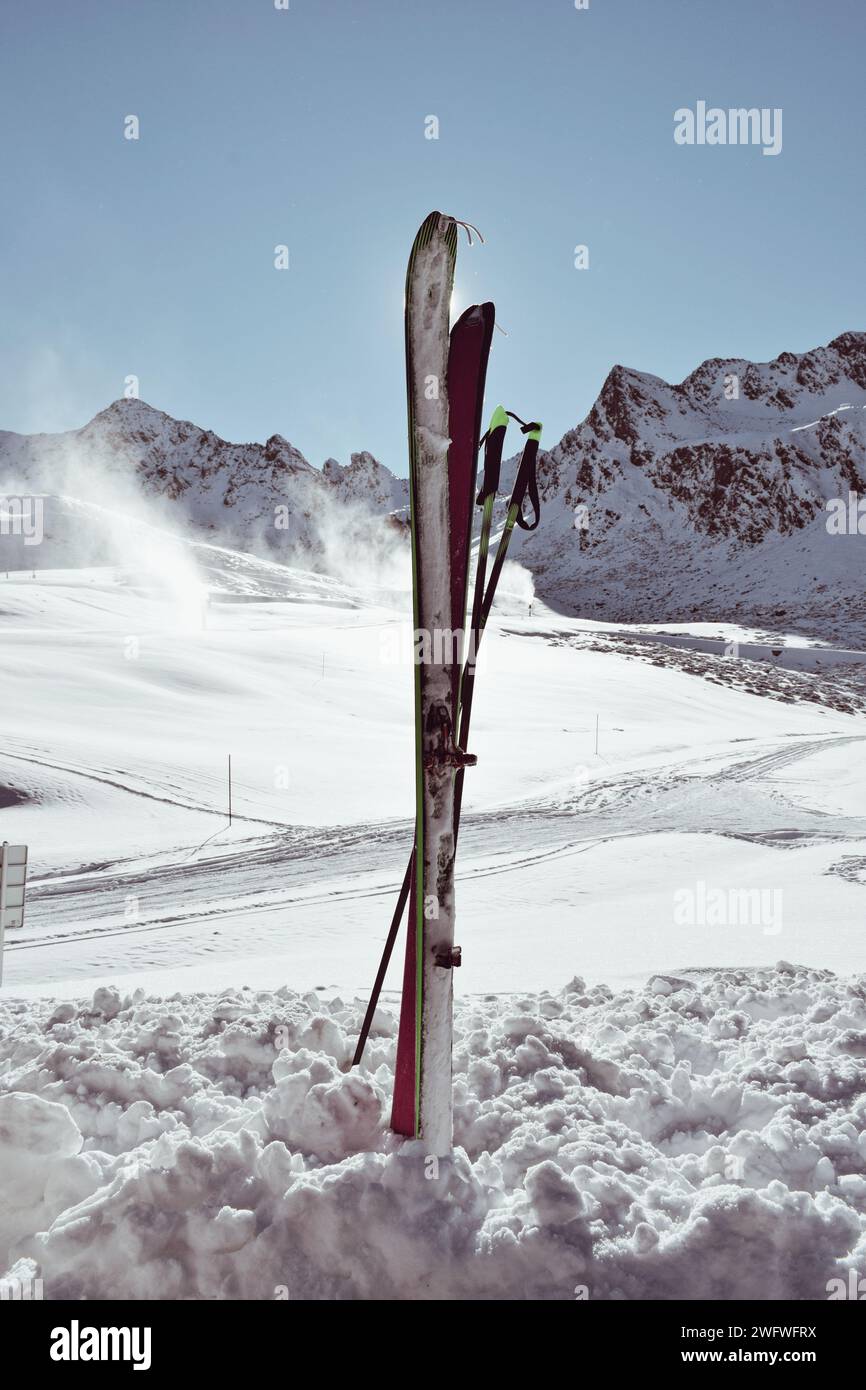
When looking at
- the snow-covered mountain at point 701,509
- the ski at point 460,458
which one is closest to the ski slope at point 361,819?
the ski at point 460,458

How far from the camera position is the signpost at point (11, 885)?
397 cm

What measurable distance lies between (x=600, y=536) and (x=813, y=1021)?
402 ft

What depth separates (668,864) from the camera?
9297 mm

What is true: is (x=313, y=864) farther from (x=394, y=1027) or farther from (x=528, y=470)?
(x=528, y=470)

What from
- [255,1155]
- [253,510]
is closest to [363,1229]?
[255,1155]

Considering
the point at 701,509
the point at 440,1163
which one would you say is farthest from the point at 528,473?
the point at 701,509

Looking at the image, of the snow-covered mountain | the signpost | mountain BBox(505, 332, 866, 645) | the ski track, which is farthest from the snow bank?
the snow-covered mountain

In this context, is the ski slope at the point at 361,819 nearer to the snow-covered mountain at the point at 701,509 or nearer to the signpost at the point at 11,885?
the signpost at the point at 11,885

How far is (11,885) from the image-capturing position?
13.2ft

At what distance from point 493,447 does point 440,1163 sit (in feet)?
8.13

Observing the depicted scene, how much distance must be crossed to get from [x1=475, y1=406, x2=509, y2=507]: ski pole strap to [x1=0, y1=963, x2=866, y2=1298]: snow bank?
7.37 feet

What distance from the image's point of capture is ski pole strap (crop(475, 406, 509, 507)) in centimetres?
→ 299

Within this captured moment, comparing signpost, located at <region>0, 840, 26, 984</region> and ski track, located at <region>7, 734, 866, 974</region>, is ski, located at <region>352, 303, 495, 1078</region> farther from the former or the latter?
ski track, located at <region>7, 734, 866, 974</region>

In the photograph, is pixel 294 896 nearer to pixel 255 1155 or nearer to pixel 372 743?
pixel 255 1155
